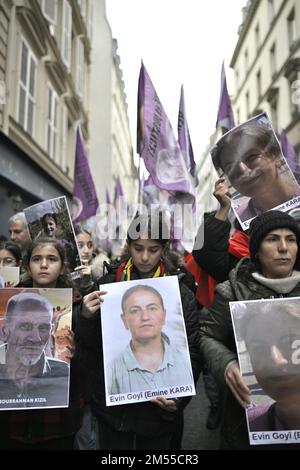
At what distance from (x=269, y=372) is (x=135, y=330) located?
584 millimetres

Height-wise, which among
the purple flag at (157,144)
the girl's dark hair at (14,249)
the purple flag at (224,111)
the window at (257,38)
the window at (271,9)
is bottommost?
the girl's dark hair at (14,249)

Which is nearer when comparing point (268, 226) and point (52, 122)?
point (268, 226)

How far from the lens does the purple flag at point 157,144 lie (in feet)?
11.0

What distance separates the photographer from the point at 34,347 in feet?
5.79

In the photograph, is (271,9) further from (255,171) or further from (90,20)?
(255,171)

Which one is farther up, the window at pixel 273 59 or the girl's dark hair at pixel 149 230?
the window at pixel 273 59

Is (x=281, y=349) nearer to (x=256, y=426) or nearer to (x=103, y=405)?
(x=256, y=426)

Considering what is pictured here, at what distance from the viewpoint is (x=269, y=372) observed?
152 centimetres

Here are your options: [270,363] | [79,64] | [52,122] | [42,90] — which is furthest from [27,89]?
[270,363]

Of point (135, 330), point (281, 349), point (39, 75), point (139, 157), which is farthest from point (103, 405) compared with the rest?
point (39, 75)

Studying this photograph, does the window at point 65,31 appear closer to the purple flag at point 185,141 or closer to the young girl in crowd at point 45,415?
the purple flag at point 185,141

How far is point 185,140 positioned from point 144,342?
11.5 feet

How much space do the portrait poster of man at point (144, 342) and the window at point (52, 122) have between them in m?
10.8

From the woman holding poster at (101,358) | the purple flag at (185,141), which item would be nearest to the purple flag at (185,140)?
the purple flag at (185,141)
